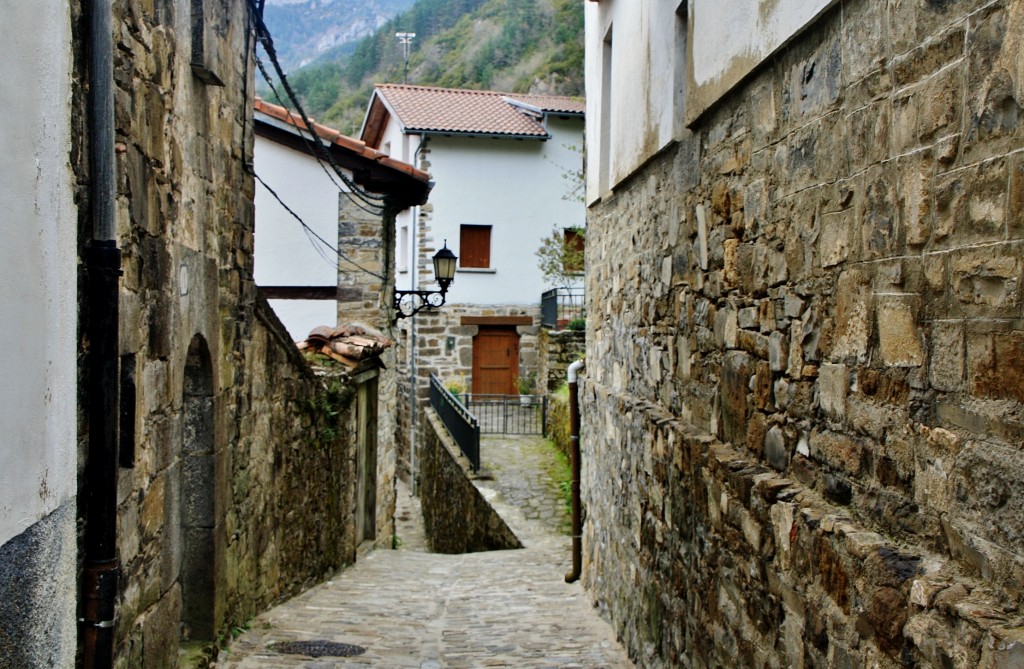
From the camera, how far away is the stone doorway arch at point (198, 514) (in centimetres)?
471

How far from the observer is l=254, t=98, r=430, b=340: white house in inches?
391

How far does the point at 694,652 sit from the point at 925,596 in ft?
7.35

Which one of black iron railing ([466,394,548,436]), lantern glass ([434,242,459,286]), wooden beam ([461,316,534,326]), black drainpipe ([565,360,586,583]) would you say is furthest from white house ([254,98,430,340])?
wooden beam ([461,316,534,326])

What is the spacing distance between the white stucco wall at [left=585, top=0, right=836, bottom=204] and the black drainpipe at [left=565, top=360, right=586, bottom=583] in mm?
1843

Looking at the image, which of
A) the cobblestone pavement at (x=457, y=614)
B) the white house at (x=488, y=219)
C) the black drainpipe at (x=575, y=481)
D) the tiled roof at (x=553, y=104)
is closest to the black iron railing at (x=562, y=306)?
the white house at (x=488, y=219)

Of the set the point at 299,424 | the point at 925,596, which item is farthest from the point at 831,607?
the point at 299,424

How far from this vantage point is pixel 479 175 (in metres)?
20.2

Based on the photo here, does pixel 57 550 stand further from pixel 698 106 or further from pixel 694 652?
pixel 698 106

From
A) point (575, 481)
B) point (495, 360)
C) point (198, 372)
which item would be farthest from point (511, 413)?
point (198, 372)

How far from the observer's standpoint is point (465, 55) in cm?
3916

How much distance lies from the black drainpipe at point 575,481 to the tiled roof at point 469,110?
1238 cm

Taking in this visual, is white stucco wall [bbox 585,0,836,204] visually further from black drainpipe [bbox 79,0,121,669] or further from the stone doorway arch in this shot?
the stone doorway arch

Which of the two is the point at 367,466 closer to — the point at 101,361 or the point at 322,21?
the point at 101,361

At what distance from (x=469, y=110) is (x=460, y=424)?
33.5ft
